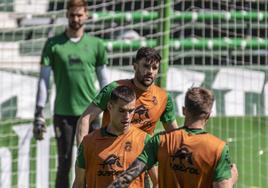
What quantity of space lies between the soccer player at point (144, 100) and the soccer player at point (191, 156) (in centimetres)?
137

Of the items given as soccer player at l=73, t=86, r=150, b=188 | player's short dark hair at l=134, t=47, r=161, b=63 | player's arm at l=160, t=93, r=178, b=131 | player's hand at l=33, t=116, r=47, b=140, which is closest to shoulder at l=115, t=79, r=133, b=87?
player's short dark hair at l=134, t=47, r=161, b=63

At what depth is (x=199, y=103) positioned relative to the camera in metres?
4.86

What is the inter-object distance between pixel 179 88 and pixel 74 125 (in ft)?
5.57

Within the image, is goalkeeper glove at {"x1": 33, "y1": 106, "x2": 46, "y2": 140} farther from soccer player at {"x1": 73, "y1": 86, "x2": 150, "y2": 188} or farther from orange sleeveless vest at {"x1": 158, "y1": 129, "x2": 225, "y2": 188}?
orange sleeveless vest at {"x1": 158, "y1": 129, "x2": 225, "y2": 188}

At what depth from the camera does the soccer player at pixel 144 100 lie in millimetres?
6305

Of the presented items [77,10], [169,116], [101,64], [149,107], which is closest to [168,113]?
[169,116]

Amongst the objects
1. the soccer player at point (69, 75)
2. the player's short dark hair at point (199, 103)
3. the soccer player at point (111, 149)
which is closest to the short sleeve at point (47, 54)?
the soccer player at point (69, 75)

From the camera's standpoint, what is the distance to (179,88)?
31.7ft

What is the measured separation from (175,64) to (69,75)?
197 centimetres

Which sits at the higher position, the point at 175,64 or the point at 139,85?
the point at 175,64

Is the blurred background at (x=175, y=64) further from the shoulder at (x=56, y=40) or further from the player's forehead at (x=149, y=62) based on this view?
the player's forehead at (x=149, y=62)

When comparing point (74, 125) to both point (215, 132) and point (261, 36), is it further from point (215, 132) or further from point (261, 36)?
point (261, 36)

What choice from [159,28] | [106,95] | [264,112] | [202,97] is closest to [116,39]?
[159,28]

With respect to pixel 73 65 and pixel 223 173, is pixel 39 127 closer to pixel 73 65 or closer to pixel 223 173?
pixel 73 65
